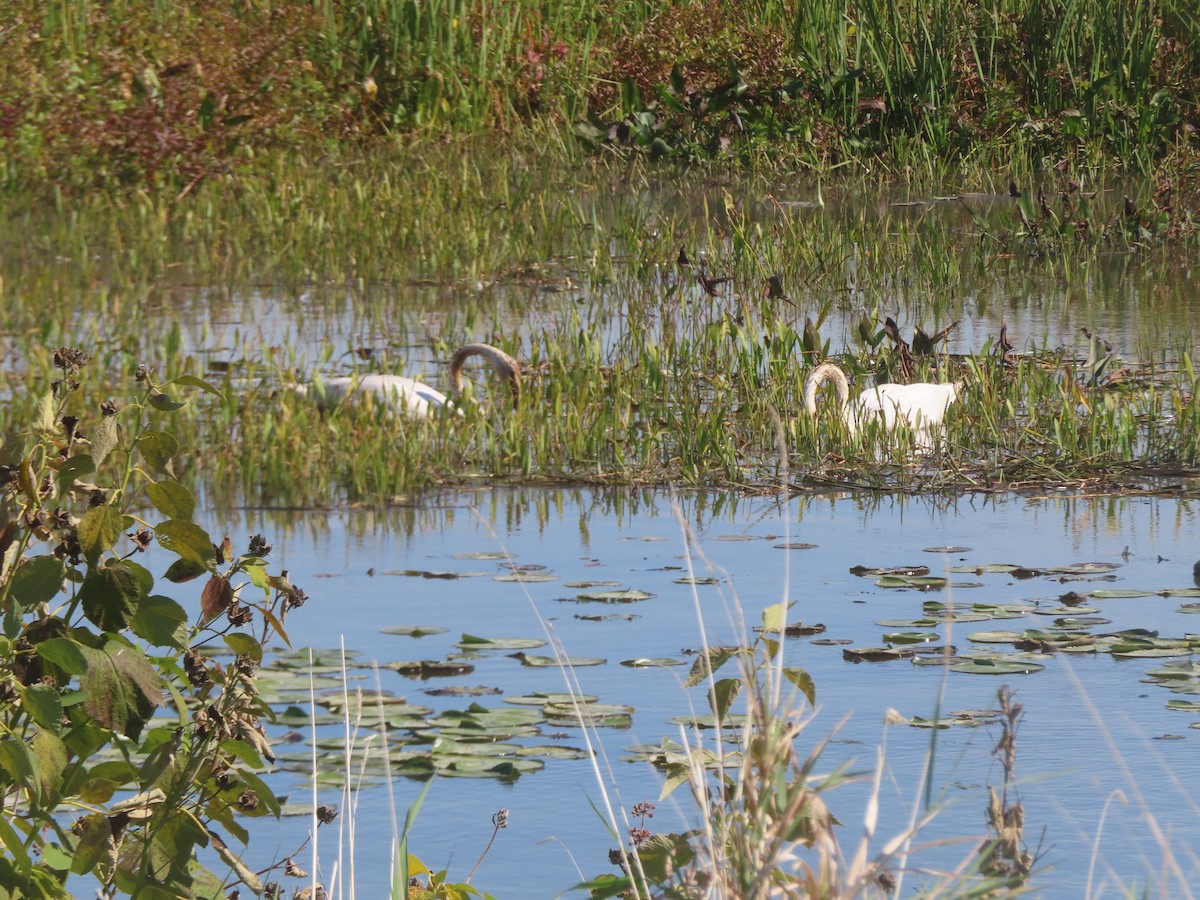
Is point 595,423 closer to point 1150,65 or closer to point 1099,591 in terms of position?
point 1099,591

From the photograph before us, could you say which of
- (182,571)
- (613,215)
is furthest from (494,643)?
(613,215)

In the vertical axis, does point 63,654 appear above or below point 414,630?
above

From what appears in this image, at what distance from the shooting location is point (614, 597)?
571 cm

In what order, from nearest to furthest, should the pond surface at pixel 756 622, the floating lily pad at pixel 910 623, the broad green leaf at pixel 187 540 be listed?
the broad green leaf at pixel 187 540
the pond surface at pixel 756 622
the floating lily pad at pixel 910 623

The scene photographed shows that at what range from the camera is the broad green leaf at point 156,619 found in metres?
2.71

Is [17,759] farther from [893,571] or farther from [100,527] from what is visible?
[893,571]

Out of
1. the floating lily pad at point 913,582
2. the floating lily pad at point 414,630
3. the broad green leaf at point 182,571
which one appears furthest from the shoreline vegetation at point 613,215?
the broad green leaf at point 182,571

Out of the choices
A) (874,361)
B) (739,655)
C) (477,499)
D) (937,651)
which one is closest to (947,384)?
(874,361)

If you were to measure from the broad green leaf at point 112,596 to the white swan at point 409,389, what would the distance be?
5.07m

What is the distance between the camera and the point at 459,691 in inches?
191

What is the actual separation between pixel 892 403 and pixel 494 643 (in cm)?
293

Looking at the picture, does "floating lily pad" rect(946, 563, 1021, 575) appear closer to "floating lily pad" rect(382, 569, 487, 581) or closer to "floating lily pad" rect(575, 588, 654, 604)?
→ "floating lily pad" rect(575, 588, 654, 604)

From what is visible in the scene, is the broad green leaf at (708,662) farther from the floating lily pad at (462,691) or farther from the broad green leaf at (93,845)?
the floating lily pad at (462,691)

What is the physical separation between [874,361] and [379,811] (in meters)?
5.20
